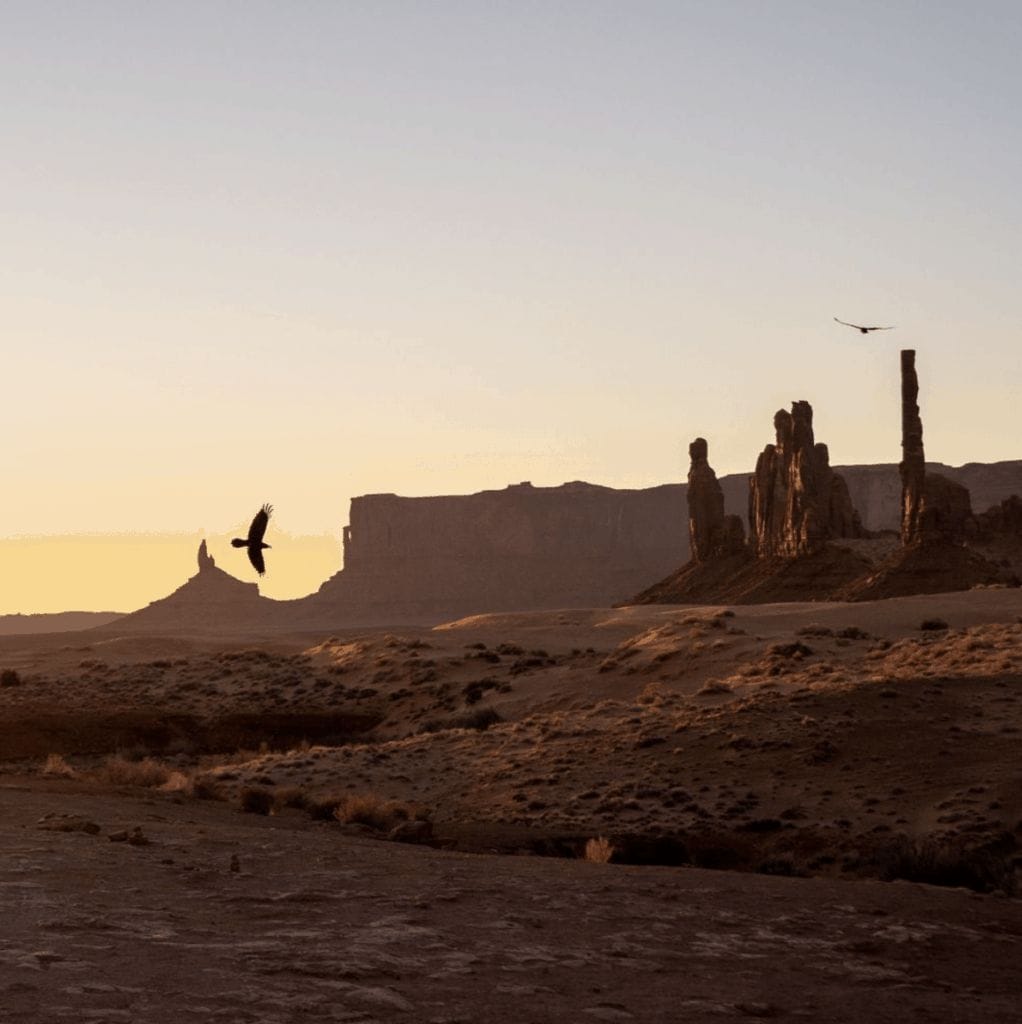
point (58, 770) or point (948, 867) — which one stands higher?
point (58, 770)

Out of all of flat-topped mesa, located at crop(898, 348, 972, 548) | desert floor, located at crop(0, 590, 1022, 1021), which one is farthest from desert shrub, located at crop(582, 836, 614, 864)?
flat-topped mesa, located at crop(898, 348, 972, 548)

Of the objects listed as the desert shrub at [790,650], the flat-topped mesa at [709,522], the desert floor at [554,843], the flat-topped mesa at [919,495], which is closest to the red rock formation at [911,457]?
the flat-topped mesa at [919,495]

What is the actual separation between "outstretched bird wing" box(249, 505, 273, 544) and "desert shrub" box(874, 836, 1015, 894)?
8.99 meters

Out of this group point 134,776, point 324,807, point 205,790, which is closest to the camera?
point 324,807

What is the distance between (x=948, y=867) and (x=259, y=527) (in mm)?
9310

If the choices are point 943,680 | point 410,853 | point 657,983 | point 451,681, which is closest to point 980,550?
point 451,681

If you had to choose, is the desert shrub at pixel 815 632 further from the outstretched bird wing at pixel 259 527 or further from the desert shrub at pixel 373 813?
the outstretched bird wing at pixel 259 527

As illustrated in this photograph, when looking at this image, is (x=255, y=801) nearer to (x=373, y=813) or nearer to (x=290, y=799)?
(x=290, y=799)

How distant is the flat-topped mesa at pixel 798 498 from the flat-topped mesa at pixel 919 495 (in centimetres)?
860

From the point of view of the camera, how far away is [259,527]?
18297mm

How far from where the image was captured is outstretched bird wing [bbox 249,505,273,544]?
17844 millimetres

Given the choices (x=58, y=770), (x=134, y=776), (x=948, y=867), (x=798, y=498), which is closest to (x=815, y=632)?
(x=134, y=776)

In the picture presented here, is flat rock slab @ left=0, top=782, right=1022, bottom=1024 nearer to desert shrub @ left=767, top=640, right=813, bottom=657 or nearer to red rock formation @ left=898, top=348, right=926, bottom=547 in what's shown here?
desert shrub @ left=767, top=640, right=813, bottom=657

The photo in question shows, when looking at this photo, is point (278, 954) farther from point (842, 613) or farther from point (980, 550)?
point (980, 550)
